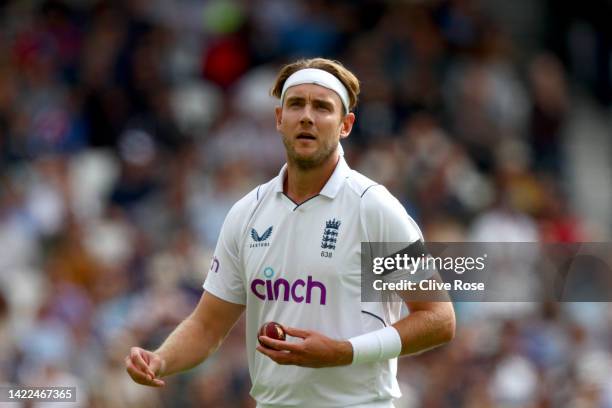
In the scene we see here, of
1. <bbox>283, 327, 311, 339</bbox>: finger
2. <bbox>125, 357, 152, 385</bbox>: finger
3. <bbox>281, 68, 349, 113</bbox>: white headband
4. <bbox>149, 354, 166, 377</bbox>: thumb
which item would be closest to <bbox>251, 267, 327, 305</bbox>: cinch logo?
<bbox>283, 327, 311, 339</bbox>: finger

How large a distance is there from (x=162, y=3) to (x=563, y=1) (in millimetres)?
5311

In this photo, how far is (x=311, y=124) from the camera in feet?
22.1

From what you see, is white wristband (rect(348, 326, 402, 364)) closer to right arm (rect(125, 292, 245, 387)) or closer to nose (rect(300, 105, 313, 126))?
right arm (rect(125, 292, 245, 387))

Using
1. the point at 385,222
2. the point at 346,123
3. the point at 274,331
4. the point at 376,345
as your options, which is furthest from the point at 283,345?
the point at 346,123

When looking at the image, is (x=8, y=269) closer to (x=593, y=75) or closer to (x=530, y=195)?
(x=530, y=195)

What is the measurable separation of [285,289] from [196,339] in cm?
64

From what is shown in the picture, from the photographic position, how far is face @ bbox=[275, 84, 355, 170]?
22.2 feet

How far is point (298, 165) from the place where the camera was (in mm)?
6848

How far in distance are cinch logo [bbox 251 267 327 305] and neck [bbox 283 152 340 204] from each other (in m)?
0.42

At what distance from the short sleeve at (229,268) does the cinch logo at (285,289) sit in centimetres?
24

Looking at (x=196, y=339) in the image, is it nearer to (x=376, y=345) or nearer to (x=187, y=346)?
(x=187, y=346)

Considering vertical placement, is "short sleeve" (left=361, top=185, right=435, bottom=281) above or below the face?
below

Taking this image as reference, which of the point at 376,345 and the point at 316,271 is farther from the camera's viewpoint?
the point at 316,271

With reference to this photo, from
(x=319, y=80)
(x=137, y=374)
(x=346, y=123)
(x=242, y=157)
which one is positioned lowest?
(x=137, y=374)
